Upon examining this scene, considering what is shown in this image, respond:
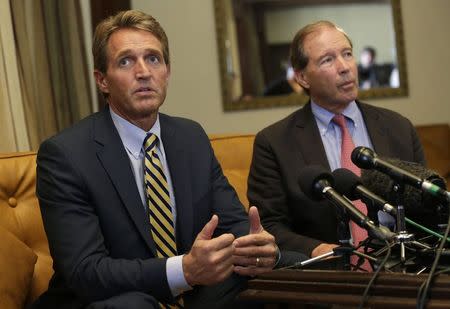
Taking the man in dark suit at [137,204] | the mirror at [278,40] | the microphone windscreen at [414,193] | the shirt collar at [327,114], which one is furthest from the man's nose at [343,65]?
the mirror at [278,40]

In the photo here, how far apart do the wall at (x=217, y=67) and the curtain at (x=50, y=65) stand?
161 cm

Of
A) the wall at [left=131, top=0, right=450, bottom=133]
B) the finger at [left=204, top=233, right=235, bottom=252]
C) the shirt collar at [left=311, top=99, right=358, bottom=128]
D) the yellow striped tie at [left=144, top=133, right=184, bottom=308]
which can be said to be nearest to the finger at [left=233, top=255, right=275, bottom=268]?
the finger at [left=204, top=233, right=235, bottom=252]

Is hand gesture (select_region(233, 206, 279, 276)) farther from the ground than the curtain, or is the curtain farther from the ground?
the curtain

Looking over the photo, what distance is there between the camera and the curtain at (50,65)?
3143mm

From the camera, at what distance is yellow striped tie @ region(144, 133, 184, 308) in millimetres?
2238

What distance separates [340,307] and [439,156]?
363 centimetres

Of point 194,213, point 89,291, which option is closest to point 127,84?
point 194,213

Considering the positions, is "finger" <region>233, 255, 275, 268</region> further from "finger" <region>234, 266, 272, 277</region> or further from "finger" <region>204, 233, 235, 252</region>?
"finger" <region>204, 233, 235, 252</region>

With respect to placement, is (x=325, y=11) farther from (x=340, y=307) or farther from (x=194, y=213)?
(x=340, y=307)

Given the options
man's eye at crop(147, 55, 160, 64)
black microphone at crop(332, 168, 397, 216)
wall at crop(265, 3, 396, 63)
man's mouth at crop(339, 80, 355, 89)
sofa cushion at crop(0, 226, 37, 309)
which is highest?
wall at crop(265, 3, 396, 63)

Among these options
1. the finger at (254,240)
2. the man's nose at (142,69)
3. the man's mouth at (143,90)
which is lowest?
the finger at (254,240)

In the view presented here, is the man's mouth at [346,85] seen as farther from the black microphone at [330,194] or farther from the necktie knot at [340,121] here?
the black microphone at [330,194]

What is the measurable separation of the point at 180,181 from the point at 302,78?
94 cm

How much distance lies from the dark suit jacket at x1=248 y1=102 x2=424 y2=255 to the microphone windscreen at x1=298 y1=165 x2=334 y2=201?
3.15 feet
